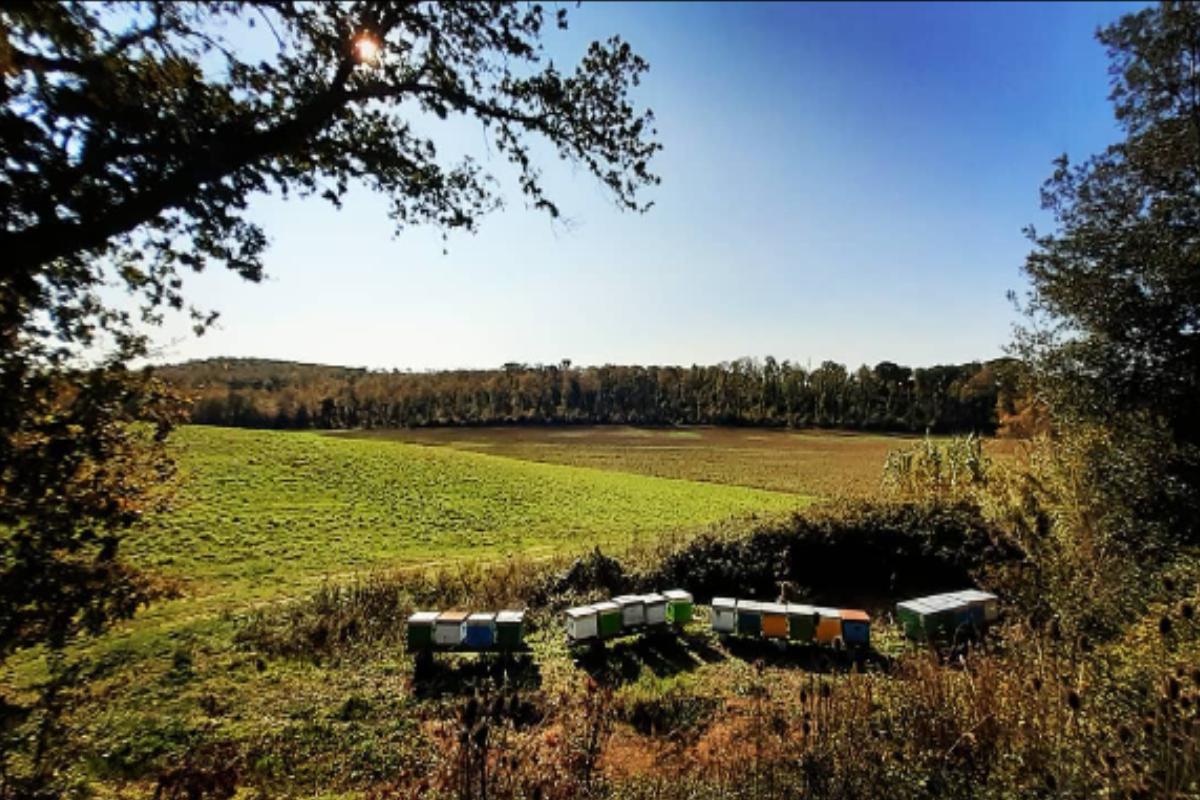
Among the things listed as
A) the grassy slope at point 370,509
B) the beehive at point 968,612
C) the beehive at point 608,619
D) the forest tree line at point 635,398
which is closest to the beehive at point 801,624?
the beehive at point 968,612

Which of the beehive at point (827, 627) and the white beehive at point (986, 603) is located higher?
the white beehive at point (986, 603)

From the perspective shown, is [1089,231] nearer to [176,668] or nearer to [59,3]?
[59,3]

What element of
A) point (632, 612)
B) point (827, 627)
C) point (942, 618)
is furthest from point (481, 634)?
point (942, 618)

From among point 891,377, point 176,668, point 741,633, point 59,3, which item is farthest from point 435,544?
point 891,377

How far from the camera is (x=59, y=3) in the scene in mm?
4047

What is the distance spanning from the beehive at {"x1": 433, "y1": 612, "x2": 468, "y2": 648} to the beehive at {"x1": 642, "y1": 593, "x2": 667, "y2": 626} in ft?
10.8

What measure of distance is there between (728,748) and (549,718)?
303 cm

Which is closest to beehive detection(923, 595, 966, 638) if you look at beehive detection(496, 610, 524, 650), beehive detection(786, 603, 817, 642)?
beehive detection(786, 603, 817, 642)

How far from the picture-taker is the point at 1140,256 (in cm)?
1224

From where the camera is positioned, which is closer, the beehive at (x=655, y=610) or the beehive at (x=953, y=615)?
the beehive at (x=953, y=615)

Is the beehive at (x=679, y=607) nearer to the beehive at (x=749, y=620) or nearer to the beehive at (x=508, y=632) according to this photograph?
the beehive at (x=749, y=620)

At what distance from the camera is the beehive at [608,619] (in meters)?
11.0

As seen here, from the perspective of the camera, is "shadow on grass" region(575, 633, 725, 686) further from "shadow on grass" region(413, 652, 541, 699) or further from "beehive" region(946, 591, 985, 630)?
"beehive" region(946, 591, 985, 630)

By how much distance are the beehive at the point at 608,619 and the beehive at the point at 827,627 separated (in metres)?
3.46
